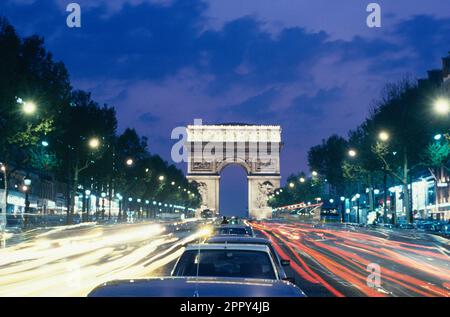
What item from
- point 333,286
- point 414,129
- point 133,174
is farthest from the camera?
point 133,174

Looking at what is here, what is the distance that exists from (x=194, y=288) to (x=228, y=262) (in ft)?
13.9

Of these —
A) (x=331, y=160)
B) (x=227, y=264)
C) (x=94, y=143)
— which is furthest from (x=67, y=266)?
(x=331, y=160)

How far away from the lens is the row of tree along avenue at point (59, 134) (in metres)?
49.9

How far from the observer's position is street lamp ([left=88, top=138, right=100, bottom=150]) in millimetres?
78312

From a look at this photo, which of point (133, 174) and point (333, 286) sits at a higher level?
point (133, 174)

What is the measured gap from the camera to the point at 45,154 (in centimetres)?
7612

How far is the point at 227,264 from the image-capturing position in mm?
9789

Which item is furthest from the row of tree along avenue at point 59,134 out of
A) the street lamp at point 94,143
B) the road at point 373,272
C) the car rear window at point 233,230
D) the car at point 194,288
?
the car at point 194,288

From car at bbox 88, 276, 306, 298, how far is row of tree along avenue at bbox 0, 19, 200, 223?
44.4m

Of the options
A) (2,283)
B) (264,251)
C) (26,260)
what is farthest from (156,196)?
(264,251)

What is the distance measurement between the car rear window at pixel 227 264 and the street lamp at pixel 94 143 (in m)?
69.7

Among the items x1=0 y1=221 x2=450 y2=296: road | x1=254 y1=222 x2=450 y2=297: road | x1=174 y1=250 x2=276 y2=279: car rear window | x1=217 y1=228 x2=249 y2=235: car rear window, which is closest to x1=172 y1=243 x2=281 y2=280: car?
x1=174 y1=250 x2=276 y2=279: car rear window

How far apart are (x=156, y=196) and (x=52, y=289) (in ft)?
466

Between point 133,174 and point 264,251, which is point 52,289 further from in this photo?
point 133,174
